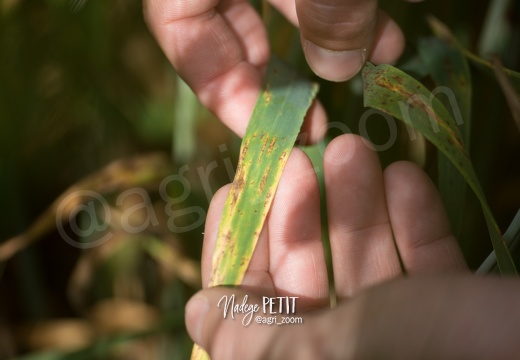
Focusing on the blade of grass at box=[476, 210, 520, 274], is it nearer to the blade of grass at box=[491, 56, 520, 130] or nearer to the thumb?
the blade of grass at box=[491, 56, 520, 130]

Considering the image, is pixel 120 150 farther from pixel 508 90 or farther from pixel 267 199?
pixel 508 90

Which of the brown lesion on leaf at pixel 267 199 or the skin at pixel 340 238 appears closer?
the skin at pixel 340 238

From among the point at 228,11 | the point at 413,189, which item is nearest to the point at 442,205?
the point at 413,189

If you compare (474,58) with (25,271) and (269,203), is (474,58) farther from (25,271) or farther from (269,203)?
(25,271)

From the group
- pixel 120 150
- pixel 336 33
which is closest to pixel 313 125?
pixel 336 33

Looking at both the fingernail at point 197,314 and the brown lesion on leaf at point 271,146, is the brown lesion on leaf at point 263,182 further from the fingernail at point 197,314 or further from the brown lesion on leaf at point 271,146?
the fingernail at point 197,314

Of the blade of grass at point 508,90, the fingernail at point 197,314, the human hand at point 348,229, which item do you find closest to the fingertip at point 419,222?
the human hand at point 348,229
